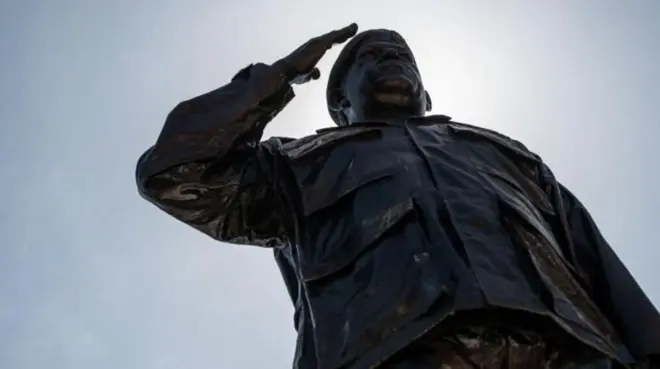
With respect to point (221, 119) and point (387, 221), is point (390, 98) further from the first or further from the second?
point (387, 221)

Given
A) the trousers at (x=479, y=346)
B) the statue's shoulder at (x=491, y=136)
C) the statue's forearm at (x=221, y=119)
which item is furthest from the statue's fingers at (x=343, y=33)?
the trousers at (x=479, y=346)

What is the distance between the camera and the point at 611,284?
3.80 metres

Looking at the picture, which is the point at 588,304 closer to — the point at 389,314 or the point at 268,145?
the point at 389,314

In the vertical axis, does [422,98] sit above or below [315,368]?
above

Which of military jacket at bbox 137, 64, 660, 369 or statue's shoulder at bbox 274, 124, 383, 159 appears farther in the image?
statue's shoulder at bbox 274, 124, 383, 159

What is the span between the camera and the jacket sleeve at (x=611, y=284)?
11.6ft

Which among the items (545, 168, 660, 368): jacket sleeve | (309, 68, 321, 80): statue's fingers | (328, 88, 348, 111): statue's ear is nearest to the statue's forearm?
(309, 68, 321, 80): statue's fingers

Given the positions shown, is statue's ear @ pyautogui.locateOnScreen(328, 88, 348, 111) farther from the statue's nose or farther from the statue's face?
the statue's nose

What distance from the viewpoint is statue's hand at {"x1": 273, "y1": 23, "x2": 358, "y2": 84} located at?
13.5ft

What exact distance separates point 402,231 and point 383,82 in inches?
53.3

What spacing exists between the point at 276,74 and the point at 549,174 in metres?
1.16

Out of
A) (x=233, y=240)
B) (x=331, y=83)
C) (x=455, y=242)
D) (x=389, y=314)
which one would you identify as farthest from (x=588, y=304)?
(x=331, y=83)

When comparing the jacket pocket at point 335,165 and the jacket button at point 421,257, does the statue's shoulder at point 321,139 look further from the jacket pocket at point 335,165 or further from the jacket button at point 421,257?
the jacket button at point 421,257

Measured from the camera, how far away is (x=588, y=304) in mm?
3658
